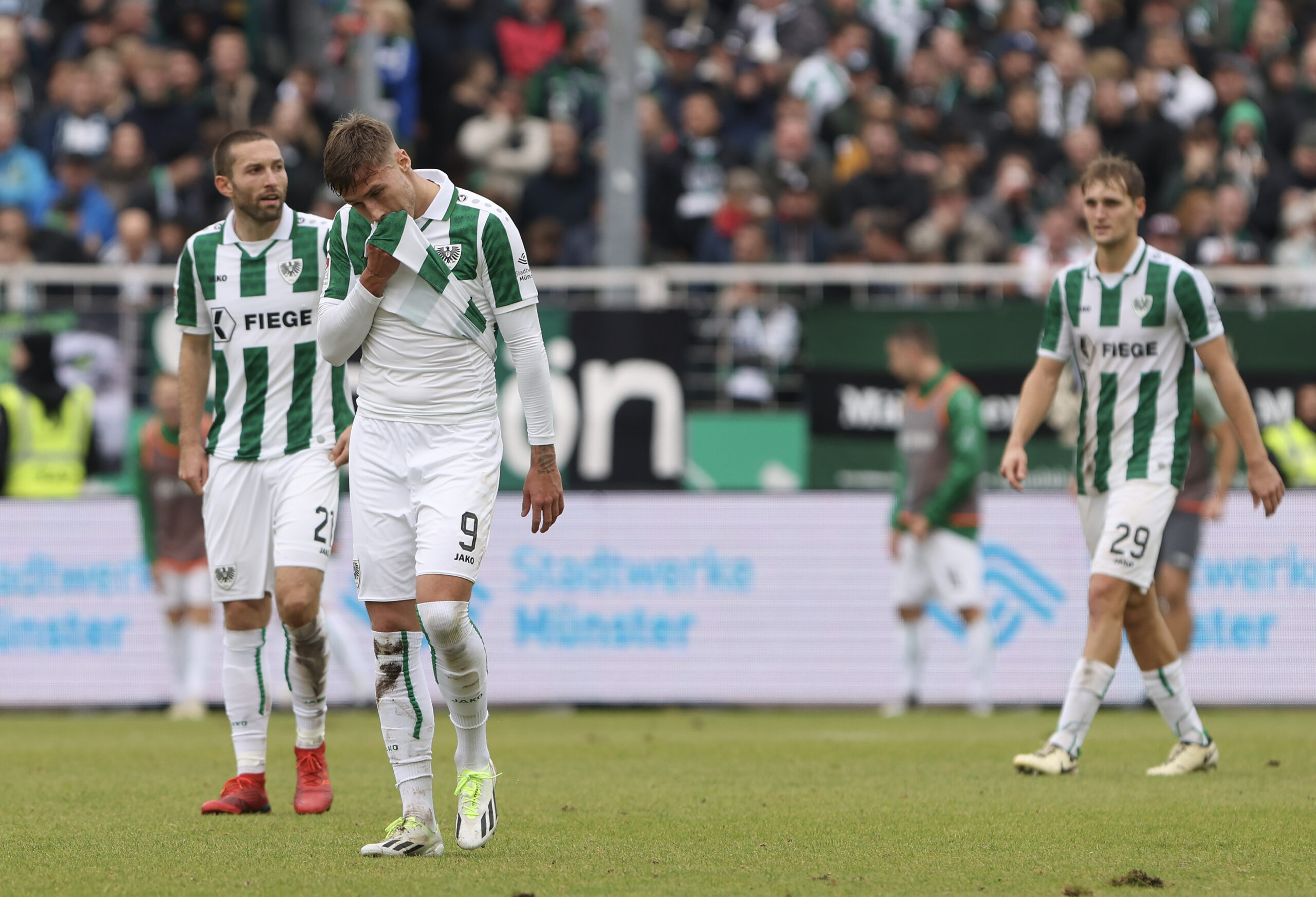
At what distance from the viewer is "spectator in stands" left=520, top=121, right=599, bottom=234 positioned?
57.7 feet

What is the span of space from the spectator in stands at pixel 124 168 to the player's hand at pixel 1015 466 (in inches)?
418

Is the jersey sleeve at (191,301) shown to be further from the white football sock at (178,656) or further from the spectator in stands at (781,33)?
the spectator in stands at (781,33)

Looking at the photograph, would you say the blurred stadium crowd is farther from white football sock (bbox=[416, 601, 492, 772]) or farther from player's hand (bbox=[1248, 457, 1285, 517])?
white football sock (bbox=[416, 601, 492, 772])

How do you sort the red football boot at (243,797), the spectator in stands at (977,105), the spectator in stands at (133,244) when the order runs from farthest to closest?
the spectator in stands at (977,105), the spectator in stands at (133,244), the red football boot at (243,797)

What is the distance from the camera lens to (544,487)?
20.9 feet

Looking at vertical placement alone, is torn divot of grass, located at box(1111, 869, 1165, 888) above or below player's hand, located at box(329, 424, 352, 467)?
below

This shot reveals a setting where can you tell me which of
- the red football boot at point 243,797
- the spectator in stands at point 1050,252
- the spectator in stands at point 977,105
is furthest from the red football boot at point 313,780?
the spectator in stands at point 977,105

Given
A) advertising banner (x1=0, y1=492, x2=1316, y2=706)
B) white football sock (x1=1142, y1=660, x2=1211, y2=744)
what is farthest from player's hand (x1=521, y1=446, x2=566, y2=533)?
advertising banner (x1=0, y1=492, x2=1316, y2=706)

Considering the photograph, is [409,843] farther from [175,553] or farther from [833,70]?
[833,70]

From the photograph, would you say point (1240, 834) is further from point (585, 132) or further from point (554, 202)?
point (585, 132)

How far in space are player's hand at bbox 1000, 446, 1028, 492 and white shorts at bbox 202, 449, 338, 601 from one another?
3005mm

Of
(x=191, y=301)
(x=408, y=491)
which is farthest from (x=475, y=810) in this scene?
(x=191, y=301)

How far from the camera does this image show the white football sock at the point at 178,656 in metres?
14.0

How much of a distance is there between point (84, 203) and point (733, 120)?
20.3 ft
